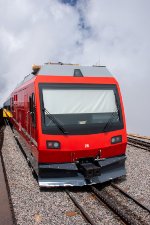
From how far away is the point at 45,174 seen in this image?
820 cm

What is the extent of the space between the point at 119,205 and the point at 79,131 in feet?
6.51

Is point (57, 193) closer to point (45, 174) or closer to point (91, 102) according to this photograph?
point (45, 174)

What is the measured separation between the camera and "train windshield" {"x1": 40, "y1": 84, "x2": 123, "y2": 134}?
830cm

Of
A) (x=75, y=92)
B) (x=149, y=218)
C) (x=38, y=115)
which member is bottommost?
(x=149, y=218)

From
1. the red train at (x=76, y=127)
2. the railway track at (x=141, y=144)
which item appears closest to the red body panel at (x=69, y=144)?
the red train at (x=76, y=127)

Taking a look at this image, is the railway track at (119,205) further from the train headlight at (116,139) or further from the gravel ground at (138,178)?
the train headlight at (116,139)

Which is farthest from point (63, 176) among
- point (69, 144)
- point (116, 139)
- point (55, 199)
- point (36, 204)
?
point (116, 139)

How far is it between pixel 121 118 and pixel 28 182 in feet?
10.2

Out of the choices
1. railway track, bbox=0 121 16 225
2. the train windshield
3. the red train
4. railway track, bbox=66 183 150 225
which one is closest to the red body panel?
the red train

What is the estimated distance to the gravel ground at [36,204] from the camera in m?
6.79

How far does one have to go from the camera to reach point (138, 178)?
372 inches

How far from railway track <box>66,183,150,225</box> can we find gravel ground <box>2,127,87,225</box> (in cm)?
17

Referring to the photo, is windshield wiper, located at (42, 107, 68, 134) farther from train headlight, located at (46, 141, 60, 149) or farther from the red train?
train headlight, located at (46, 141, 60, 149)

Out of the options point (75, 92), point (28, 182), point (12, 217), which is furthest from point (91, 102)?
point (12, 217)
